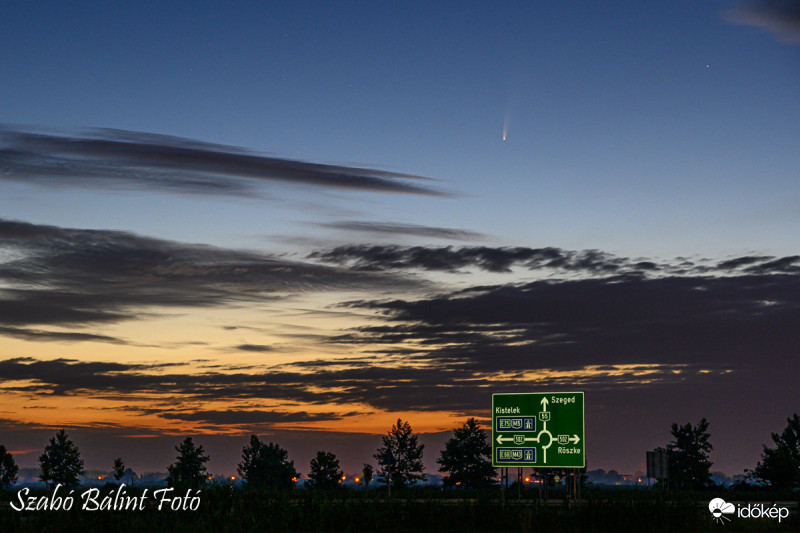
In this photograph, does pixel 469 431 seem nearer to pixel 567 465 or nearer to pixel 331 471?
pixel 331 471

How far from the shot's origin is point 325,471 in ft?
438

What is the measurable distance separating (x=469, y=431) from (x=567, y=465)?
84.1m

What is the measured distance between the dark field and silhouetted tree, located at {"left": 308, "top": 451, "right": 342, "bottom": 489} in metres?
93.8

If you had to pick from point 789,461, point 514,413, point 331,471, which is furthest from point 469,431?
point 514,413

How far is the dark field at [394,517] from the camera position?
35406mm

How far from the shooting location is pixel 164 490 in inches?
1516

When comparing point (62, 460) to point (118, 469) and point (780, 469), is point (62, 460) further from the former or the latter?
point (780, 469)

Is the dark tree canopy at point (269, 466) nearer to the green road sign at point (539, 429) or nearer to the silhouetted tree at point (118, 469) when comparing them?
the silhouetted tree at point (118, 469)

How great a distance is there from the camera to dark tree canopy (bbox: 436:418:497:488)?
12200cm

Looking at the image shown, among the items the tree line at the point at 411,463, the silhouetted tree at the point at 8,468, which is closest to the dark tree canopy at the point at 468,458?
the tree line at the point at 411,463

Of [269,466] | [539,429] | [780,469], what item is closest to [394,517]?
[539,429]

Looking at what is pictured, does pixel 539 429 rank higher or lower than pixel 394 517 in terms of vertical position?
higher

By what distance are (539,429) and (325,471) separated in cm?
9710

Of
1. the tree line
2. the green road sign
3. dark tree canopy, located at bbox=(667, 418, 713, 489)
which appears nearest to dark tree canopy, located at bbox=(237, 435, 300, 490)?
the tree line
